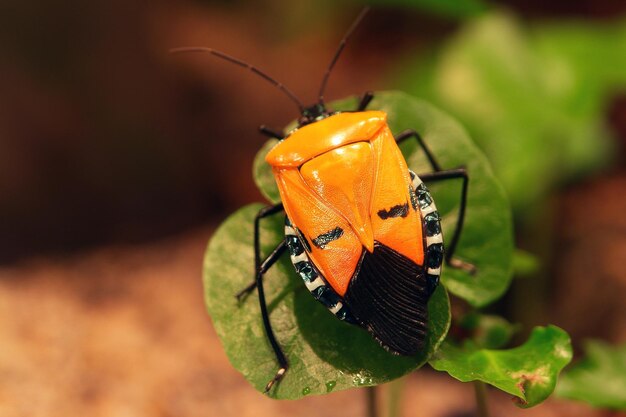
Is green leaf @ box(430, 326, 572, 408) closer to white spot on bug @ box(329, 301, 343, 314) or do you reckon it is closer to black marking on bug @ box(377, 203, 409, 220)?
white spot on bug @ box(329, 301, 343, 314)

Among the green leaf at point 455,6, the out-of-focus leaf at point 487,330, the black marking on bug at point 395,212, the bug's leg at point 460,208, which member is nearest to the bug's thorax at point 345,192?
the black marking on bug at point 395,212

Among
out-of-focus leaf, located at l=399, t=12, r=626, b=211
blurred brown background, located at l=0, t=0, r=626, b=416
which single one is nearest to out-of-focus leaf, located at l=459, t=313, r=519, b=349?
blurred brown background, located at l=0, t=0, r=626, b=416

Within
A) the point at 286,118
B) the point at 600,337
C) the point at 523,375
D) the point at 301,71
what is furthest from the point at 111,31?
the point at 523,375

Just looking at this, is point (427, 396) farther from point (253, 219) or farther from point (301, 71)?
point (301, 71)

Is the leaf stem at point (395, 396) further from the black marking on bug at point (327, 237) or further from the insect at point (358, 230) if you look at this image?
the black marking on bug at point (327, 237)

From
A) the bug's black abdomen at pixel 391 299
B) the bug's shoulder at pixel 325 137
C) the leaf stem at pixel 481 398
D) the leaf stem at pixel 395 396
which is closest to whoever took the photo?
the bug's black abdomen at pixel 391 299

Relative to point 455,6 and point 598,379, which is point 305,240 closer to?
point 598,379
